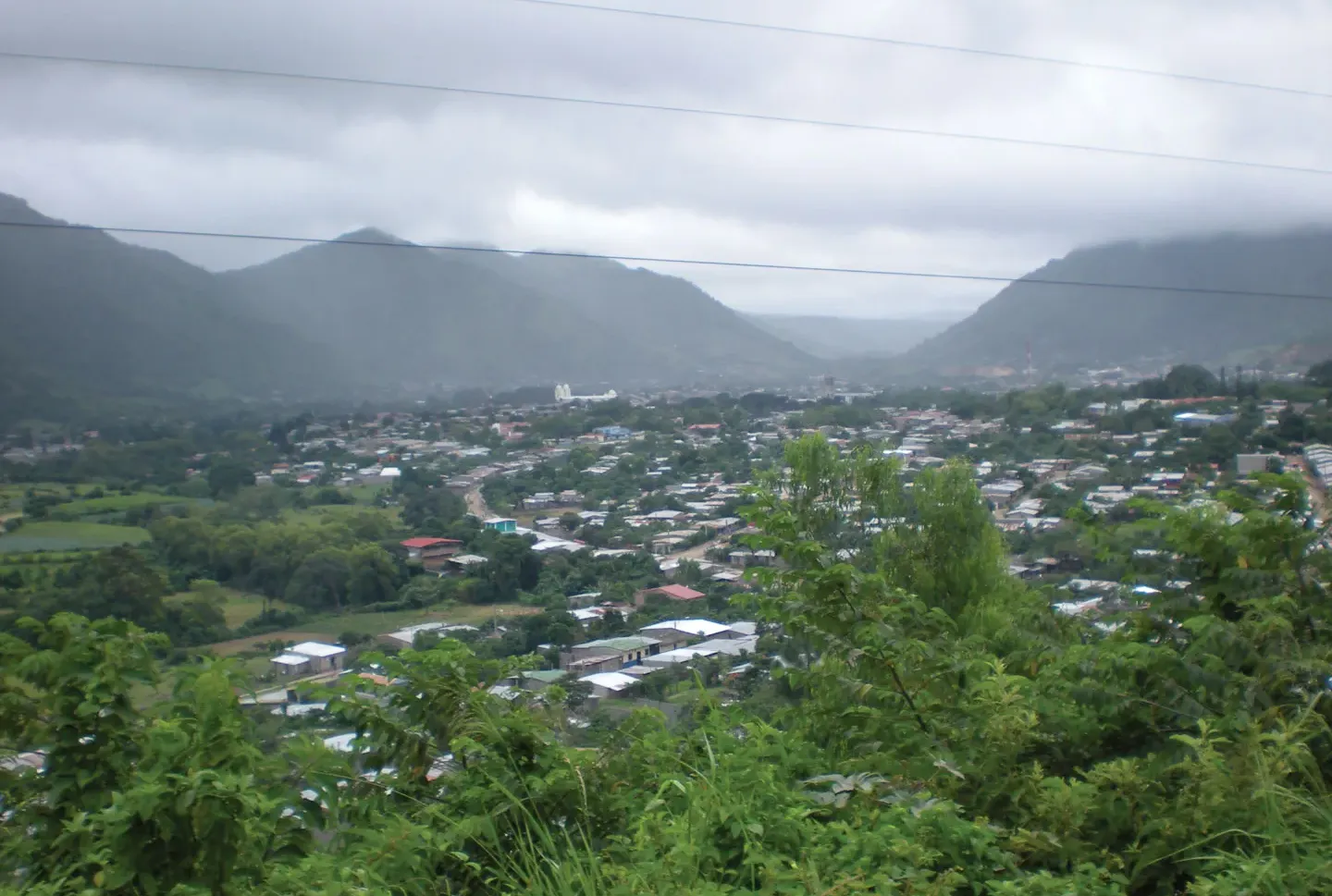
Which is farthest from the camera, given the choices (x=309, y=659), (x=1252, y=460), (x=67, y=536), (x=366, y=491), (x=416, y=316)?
(x=416, y=316)

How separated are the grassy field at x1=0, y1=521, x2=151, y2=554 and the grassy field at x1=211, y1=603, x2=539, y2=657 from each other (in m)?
0.91

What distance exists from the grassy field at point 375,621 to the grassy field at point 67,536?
35.9 inches

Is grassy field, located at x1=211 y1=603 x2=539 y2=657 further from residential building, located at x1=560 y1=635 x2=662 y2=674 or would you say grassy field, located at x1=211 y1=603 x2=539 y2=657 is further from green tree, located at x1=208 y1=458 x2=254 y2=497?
green tree, located at x1=208 y1=458 x2=254 y2=497

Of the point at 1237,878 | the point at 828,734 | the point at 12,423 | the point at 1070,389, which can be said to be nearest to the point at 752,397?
the point at 1070,389

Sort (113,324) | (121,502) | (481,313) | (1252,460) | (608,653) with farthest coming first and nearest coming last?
(481,313) → (1252,460) → (113,324) → (121,502) → (608,653)

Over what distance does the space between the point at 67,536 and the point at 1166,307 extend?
28.2 ft

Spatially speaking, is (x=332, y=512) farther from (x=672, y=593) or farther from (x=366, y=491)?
(x=672, y=593)

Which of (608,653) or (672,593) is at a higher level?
(672,593)

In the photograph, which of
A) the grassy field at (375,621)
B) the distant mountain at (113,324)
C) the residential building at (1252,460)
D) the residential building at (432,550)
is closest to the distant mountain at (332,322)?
the distant mountain at (113,324)

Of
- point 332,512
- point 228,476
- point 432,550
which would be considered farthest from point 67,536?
point 432,550

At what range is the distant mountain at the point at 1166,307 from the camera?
817cm

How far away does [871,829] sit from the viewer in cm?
274

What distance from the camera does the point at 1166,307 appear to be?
8.38 metres

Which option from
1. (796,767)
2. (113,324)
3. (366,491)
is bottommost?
(796,767)
